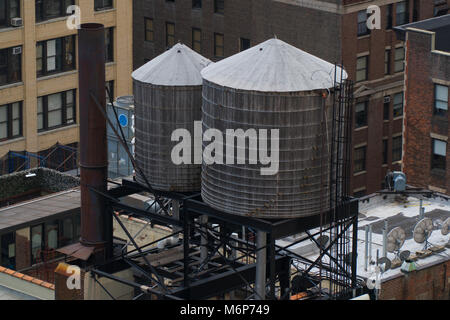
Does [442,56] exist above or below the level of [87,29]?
below

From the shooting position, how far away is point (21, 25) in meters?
88.2

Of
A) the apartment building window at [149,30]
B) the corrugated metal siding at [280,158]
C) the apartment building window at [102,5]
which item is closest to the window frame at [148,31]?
the apartment building window at [149,30]

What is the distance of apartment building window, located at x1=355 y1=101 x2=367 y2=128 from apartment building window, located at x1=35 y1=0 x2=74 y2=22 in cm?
2122

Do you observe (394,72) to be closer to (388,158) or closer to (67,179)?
(388,158)

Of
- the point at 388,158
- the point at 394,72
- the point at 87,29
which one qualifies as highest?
the point at 87,29

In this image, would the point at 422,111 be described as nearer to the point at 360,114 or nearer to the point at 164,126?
the point at 360,114

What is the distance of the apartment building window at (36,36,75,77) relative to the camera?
9044 centimetres

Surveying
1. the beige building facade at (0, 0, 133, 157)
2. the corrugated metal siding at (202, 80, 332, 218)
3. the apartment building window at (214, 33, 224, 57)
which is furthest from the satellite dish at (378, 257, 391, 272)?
the apartment building window at (214, 33, 224, 57)

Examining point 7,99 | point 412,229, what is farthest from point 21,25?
point 412,229

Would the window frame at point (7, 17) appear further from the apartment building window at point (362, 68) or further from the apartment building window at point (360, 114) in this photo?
the apartment building window at point (360, 114)

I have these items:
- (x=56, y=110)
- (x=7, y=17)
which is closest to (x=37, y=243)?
(x=7, y=17)

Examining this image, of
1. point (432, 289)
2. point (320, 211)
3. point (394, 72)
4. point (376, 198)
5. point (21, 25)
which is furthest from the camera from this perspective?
point (394, 72)

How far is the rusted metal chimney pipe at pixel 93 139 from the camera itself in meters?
49.9

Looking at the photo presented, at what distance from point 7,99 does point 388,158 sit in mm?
28109
